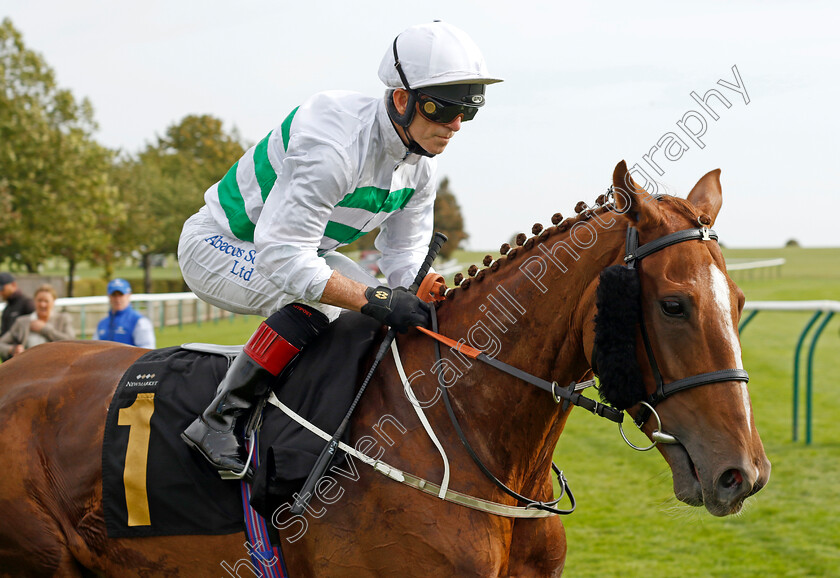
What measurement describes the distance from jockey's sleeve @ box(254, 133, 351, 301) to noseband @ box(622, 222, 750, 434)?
0.95m

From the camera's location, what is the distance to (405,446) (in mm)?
2480

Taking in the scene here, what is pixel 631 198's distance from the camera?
90.0 inches

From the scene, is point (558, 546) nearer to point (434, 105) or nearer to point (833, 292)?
point (434, 105)

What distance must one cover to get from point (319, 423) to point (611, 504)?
4653 millimetres

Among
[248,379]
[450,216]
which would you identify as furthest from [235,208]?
[450,216]

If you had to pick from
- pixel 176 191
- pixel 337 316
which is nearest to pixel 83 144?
pixel 176 191

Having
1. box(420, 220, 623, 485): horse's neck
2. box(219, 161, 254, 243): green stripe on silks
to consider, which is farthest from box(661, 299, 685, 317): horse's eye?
box(219, 161, 254, 243): green stripe on silks

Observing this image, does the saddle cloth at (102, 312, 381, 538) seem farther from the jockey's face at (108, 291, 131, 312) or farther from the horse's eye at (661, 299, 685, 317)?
the jockey's face at (108, 291, 131, 312)

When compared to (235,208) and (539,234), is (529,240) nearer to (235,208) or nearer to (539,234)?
(539,234)

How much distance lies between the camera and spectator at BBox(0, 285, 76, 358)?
8.17 metres

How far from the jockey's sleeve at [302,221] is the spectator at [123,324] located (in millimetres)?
4915

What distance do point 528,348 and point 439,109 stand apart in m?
0.84

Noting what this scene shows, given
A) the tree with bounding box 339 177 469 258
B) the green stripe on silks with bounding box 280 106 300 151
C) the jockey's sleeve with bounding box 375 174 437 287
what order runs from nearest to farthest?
the green stripe on silks with bounding box 280 106 300 151 < the jockey's sleeve with bounding box 375 174 437 287 < the tree with bounding box 339 177 469 258

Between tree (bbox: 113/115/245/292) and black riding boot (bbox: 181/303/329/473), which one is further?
tree (bbox: 113/115/245/292)
